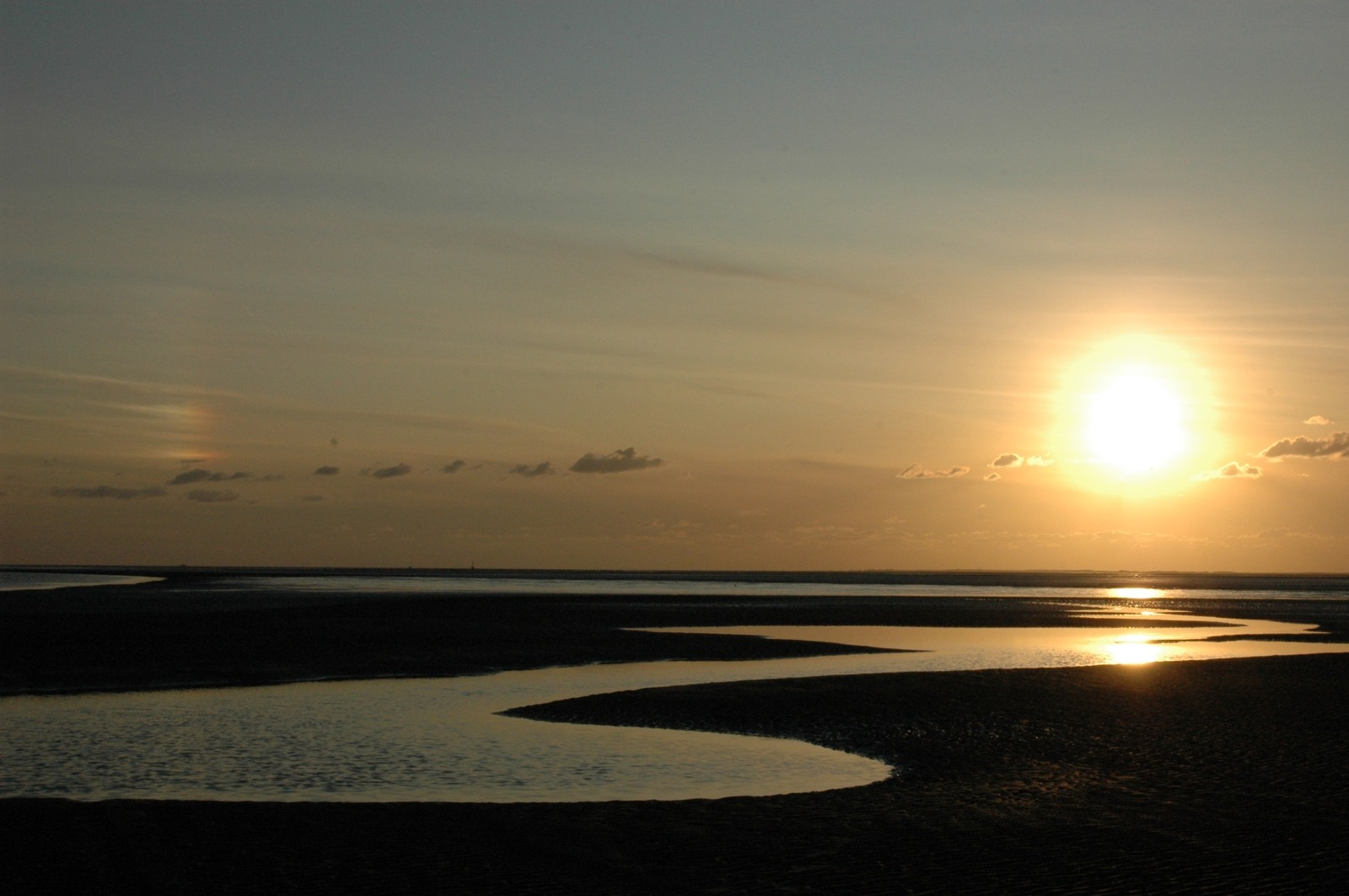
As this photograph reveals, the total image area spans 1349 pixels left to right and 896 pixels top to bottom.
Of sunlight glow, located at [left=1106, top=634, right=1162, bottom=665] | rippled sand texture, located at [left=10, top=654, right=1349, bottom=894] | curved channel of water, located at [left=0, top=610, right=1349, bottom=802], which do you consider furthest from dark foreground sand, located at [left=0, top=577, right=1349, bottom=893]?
sunlight glow, located at [left=1106, top=634, right=1162, bottom=665]

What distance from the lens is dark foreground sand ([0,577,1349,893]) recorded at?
16.0 meters

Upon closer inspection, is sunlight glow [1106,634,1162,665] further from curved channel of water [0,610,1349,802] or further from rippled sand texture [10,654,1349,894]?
rippled sand texture [10,654,1349,894]

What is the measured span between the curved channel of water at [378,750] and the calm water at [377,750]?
2.0 inches

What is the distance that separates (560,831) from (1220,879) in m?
8.71

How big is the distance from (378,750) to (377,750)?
17 mm

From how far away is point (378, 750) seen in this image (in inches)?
1008

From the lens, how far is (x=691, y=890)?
612 inches

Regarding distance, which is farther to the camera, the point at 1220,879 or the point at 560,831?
the point at 560,831

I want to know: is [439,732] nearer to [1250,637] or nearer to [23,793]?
[23,793]

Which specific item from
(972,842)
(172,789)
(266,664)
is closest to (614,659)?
(266,664)

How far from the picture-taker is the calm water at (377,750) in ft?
71.4

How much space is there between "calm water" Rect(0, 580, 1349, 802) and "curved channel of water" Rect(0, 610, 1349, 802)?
50 millimetres

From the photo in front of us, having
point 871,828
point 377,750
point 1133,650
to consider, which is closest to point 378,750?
point 377,750

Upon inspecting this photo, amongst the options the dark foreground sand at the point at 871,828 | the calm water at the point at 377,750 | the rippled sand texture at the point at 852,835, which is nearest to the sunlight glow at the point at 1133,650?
the dark foreground sand at the point at 871,828
